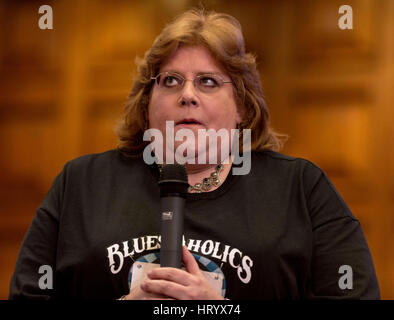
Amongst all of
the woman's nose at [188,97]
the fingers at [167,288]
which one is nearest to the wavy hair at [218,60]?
the woman's nose at [188,97]

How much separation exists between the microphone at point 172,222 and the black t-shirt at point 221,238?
10.0 inches

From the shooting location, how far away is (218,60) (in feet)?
4.60

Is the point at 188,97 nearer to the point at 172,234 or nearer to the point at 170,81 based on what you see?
the point at 170,81

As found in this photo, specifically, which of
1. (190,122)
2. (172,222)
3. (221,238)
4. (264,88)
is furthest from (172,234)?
(264,88)

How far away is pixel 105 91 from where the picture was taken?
2572mm

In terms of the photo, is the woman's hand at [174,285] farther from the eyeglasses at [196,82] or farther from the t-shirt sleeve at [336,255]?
the eyeglasses at [196,82]

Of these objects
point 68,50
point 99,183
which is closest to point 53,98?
point 68,50

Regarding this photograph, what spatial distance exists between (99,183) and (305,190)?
22.3 inches

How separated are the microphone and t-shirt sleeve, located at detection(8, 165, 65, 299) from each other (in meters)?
0.45

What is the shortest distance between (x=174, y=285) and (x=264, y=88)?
166 cm

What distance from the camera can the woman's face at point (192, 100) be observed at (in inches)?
51.5

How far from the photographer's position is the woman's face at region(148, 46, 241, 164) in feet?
4.29

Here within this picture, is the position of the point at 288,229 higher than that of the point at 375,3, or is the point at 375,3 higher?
the point at 375,3

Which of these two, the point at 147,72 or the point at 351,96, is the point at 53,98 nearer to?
the point at 147,72
